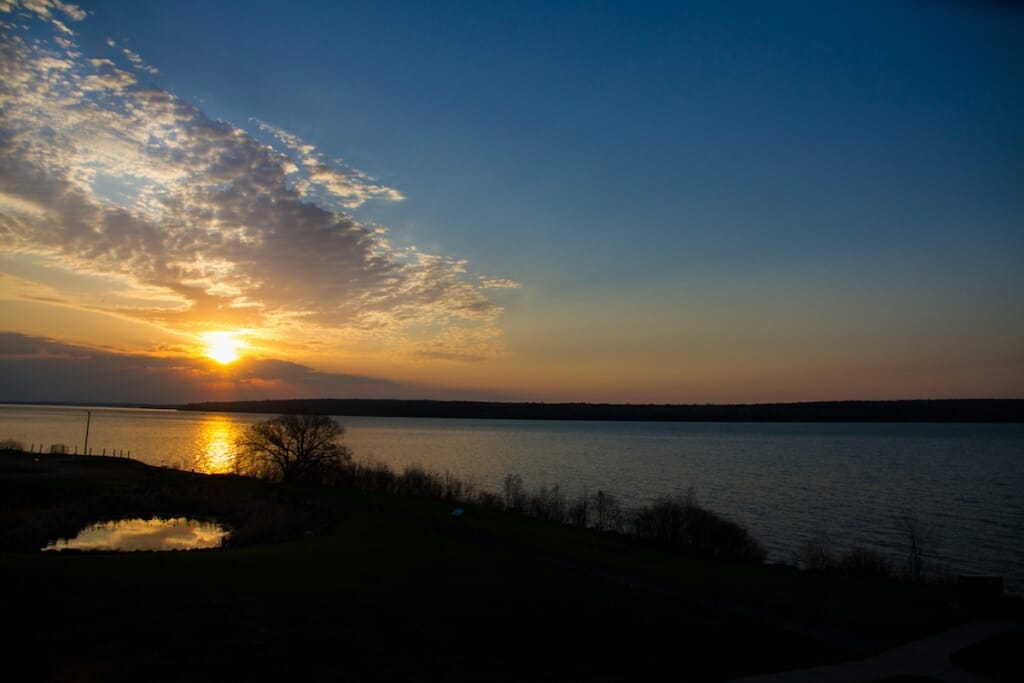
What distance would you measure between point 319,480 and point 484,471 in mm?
26118

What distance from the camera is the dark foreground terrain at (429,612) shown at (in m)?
14.6

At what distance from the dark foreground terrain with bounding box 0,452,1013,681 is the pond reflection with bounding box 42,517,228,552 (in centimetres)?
296

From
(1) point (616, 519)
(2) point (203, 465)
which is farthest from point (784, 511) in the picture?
(2) point (203, 465)

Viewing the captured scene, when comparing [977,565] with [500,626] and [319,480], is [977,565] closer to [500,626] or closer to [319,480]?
[500,626]

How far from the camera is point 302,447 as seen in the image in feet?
218

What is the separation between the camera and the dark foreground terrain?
14570 millimetres

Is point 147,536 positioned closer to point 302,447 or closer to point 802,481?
point 302,447

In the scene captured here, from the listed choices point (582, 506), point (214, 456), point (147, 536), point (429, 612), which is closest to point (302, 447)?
point (147, 536)

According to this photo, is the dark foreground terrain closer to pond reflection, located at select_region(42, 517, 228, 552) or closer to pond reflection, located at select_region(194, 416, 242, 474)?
pond reflection, located at select_region(42, 517, 228, 552)

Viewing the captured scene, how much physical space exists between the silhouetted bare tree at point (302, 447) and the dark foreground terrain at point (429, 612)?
30.7m

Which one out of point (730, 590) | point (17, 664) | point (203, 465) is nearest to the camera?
point (17, 664)

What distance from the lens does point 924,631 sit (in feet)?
61.9

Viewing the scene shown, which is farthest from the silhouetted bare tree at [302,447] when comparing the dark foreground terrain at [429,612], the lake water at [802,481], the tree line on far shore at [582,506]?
the dark foreground terrain at [429,612]

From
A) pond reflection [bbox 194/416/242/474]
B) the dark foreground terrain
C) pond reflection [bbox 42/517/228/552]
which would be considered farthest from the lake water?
pond reflection [bbox 42/517/228/552]
